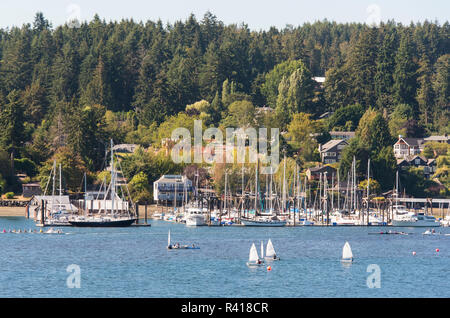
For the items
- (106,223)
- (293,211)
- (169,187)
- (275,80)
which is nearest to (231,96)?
(275,80)

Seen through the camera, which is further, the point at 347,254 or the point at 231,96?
the point at 231,96

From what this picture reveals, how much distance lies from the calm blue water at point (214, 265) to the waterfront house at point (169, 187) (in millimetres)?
27460

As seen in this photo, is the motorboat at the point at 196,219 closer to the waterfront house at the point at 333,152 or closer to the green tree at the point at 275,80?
the waterfront house at the point at 333,152

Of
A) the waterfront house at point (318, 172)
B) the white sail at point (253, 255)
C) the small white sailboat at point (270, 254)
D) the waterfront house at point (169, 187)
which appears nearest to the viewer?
the white sail at point (253, 255)

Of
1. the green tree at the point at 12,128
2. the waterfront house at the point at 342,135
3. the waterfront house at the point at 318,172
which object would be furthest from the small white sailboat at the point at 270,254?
the waterfront house at the point at 342,135

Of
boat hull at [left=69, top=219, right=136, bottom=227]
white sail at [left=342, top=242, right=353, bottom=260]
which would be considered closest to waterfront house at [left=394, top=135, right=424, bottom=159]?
boat hull at [left=69, top=219, right=136, bottom=227]

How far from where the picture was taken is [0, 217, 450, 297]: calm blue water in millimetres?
60062

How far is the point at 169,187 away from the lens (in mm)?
133750

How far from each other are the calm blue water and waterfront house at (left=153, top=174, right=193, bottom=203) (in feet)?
90.1

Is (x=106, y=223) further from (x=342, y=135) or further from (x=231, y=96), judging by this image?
(x=231, y=96)

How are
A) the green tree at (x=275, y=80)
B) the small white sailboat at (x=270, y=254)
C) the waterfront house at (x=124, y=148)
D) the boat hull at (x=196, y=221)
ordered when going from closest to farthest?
1. the small white sailboat at (x=270, y=254)
2. the boat hull at (x=196, y=221)
3. the waterfront house at (x=124, y=148)
4. the green tree at (x=275, y=80)
